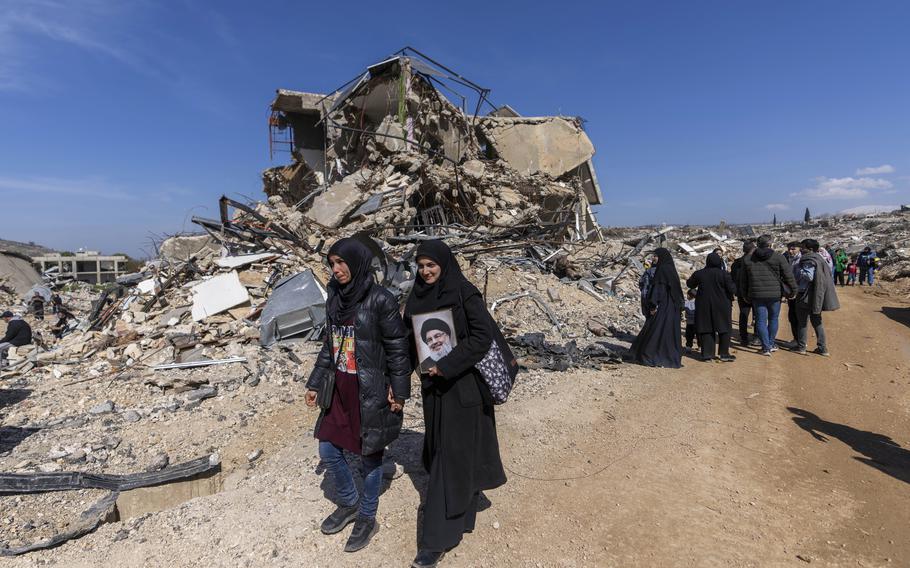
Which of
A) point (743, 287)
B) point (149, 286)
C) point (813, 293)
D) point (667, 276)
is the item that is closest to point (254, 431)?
point (667, 276)

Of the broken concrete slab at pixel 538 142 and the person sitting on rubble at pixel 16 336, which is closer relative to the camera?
the person sitting on rubble at pixel 16 336

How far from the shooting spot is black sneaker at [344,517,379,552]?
2404mm

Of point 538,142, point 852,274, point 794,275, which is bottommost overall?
→ point 852,274

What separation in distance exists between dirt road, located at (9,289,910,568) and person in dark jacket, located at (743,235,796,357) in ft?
5.25

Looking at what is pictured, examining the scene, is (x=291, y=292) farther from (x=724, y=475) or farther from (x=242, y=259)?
(x=724, y=475)

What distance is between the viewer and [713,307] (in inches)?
236

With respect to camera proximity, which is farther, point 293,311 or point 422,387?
point 293,311

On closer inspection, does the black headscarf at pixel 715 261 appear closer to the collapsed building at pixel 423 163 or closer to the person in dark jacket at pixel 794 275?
the person in dark jacket at pixel 794 275

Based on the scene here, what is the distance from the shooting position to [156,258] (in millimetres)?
10820

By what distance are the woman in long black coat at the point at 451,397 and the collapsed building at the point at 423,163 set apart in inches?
327

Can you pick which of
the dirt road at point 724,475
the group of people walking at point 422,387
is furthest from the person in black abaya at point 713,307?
the group of people walking at point 422,387

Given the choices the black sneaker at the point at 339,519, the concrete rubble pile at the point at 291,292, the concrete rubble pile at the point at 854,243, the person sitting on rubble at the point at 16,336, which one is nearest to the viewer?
the black sneaker at the point at 339,519

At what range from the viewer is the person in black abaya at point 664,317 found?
5719mm

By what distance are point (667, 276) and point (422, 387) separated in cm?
437
